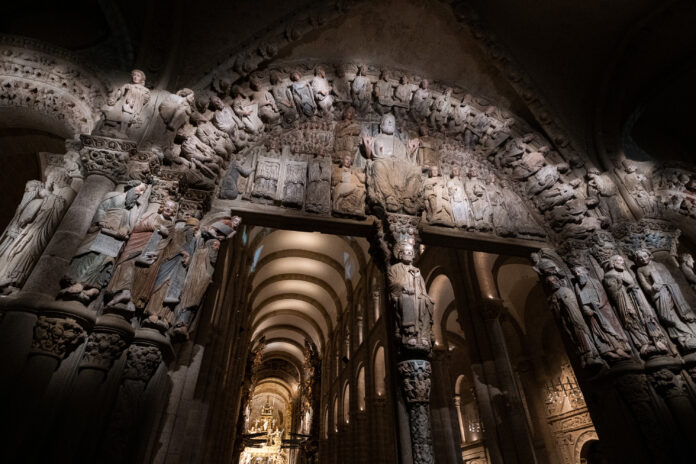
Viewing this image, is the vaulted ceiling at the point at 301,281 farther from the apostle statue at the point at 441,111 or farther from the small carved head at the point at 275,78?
the apostle statue at the point at 441,111

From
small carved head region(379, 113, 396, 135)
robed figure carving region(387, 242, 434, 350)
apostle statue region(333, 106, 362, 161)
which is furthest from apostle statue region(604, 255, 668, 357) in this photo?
apostle statue region(333, 106, 362, 161)

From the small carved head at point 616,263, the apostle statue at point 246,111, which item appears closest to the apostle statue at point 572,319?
the small carved head at point 616,263

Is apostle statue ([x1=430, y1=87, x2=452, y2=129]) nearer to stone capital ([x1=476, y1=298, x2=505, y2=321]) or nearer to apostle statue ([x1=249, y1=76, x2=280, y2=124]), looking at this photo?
apostle statue ([x1=249, y1=76, x2=280, y2=124])

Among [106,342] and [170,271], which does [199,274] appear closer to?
[170,271]

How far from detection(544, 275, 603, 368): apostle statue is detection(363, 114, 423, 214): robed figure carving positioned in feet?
8.16

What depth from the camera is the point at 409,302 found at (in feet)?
15.1

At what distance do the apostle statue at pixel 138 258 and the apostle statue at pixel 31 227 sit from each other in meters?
0.66

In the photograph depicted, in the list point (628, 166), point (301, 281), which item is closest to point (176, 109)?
point (628, 166)

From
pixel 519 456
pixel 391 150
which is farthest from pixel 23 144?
pixel 519 456

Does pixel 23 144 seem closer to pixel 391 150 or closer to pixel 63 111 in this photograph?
pixel 63 111

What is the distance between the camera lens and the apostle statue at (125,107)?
13.4 ft

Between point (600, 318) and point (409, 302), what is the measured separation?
280 centimetres

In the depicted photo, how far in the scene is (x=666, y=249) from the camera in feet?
17.6

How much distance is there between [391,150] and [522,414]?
20.0 feet
